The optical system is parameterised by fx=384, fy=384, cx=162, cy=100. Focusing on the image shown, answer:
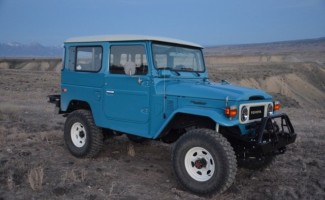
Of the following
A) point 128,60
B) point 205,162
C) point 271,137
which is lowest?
point 205,162

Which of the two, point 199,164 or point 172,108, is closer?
point 199,164

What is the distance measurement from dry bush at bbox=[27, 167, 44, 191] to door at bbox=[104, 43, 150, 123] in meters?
1.56

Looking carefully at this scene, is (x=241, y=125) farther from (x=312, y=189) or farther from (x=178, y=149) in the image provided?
(x=312, y=189)

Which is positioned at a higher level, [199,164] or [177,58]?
[177,58]

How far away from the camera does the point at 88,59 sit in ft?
24.2

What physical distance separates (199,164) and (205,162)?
0.31ft

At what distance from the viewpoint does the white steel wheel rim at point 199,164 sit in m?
5.53

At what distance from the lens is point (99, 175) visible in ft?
21.1

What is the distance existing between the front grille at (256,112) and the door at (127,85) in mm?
1657

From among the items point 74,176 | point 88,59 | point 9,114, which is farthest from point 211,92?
point 9,114

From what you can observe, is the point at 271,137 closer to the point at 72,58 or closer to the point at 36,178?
the point at 36,178

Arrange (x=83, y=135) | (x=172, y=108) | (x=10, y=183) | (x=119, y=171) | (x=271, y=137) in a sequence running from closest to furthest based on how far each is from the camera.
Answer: (x=10, y=183) < (x=271, y=137) < (x=172, y=108) < (x=119, y=171) < (x=83, y=135)

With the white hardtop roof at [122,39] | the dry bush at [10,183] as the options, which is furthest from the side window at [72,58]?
the dry bush at [10,183]

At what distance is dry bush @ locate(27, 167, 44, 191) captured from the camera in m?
5.69
